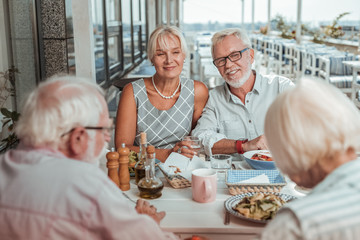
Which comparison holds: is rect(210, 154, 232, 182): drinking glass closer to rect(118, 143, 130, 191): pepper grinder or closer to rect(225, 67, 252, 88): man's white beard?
rect(118, 143, 130, 191): pepper grinder

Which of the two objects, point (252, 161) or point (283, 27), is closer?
point (252, 161)

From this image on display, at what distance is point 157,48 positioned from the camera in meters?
2.26

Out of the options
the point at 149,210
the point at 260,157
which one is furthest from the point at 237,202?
the point at 260,157

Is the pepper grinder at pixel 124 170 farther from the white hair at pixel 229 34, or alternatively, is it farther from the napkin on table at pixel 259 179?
the white hair at pixel 229 34

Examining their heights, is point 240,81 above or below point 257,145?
above

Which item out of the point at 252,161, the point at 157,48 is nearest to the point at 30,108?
the point at 252,161

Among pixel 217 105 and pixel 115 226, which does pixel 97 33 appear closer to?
pixel 217 105

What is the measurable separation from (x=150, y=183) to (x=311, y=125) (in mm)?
804

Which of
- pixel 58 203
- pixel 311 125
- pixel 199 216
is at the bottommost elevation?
pixel 199 216

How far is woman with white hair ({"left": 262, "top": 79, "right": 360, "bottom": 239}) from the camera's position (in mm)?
741

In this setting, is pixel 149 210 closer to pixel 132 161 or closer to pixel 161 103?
pixel 132 161

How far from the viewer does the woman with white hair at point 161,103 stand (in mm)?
2246

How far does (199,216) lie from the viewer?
4.34 feet

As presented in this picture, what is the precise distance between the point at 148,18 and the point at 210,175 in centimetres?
749
